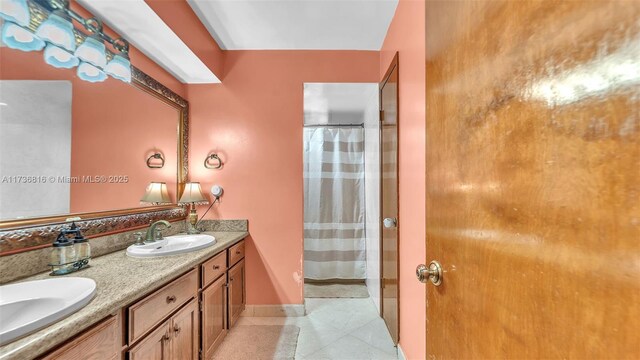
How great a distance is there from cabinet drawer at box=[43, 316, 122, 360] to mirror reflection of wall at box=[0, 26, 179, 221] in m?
0.66

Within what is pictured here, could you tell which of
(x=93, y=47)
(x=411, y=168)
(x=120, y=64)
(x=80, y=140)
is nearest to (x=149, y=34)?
(x=120, y=64)

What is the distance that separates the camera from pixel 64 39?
3.88 ft

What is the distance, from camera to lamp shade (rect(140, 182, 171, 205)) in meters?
1.84

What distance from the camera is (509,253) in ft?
1.55

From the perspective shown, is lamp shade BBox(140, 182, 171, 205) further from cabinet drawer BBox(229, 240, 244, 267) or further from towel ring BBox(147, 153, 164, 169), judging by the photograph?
cabinet drawer BBox(229, 240, 244, 267)

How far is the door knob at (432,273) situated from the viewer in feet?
2.35

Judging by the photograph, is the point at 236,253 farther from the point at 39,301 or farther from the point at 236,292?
the point at 39,301

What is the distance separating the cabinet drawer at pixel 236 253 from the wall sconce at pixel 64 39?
1396mm

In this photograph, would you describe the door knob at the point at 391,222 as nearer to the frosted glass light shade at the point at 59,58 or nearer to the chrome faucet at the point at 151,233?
the chrome faucet at the point at 151,233

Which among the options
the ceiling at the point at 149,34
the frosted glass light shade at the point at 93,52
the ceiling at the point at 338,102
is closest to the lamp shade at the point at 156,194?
the frosted glass light shade at the point at 93,52

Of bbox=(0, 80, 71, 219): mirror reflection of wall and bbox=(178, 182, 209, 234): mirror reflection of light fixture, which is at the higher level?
bbox=(0, 80, 71, 219): mirror reflection of wall

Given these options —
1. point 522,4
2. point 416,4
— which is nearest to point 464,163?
point 522,4

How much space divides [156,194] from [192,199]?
0.28 metres

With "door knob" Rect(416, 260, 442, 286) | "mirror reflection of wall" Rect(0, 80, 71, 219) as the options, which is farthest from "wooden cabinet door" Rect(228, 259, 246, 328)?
"door knob" Rect(416, 260, 442, 286)
